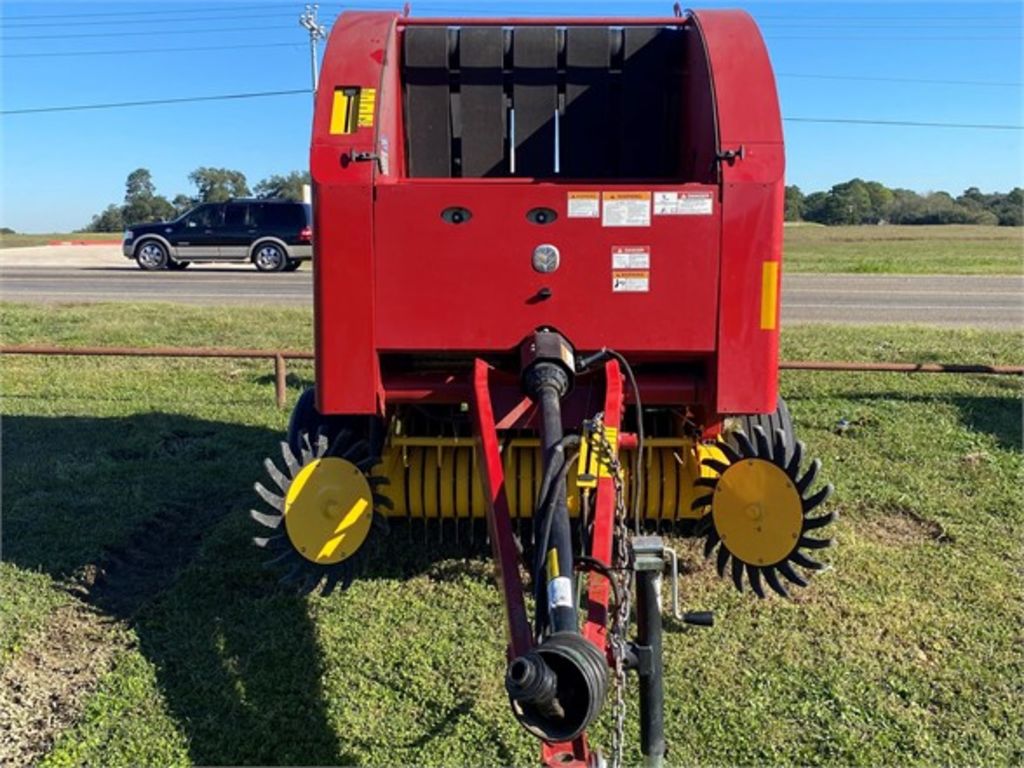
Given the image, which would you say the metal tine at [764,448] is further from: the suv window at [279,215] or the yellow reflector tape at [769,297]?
the suv window at [279,215]

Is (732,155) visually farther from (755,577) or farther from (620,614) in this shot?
(620,614)

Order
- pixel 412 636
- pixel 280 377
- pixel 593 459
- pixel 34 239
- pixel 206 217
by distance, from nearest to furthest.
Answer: pixel 593 459 < pixel 412 636 < pixel 280 377 < pixel 206 217 < pixel 34 239

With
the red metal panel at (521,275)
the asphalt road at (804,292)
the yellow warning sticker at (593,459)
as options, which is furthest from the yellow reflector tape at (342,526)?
the asphalt road at (804,292)

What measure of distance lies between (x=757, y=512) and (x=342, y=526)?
1620mm

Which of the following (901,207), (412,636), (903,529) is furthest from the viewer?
Answer: (901,207)

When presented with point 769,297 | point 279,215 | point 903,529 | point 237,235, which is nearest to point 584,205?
point 769,297

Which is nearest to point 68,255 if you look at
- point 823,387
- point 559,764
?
point 823,387

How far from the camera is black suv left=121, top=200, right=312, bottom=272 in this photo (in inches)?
947

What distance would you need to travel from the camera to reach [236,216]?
79.4 feet

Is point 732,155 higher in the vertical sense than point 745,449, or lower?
higher

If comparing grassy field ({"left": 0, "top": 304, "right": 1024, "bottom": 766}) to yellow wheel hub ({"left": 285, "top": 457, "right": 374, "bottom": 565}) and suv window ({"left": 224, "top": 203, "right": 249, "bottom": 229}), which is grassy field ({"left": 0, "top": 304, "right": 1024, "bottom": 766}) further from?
suv window ({"left": 224, "top": 203, "right": 249, "bottom": 229})

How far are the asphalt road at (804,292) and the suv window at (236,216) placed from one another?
3.75 ft

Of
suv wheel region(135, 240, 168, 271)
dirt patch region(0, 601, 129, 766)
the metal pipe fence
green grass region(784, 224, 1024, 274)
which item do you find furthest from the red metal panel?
suv wheel region(135, 240, 168, 271)

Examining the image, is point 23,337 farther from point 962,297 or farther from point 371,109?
point 962,297
